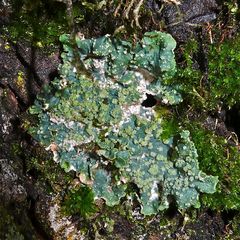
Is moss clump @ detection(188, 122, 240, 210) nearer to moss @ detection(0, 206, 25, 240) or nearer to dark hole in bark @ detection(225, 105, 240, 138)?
dark hole in bark @ detection(225, 105, 240, 138)

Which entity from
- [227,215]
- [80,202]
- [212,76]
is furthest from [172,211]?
[212,76]

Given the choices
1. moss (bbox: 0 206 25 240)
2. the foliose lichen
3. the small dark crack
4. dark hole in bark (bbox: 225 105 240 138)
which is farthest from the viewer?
dark hole in bark (bbox: 225 105 240 138)

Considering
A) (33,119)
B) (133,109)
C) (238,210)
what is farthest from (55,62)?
(238,210)

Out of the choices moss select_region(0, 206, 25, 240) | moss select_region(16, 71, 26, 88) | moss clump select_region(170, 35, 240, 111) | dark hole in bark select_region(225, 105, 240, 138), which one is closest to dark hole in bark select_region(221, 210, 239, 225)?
dark hole in bark select_region(225, 105, 240, 138)

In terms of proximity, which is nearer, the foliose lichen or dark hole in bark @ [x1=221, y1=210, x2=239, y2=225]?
the foliose lichen

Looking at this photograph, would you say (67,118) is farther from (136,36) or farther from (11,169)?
(136,36)

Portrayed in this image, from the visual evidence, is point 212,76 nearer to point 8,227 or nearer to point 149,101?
point 149,101
